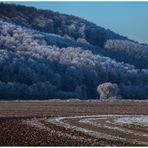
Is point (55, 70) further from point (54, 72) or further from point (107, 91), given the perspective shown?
point (107, 91)

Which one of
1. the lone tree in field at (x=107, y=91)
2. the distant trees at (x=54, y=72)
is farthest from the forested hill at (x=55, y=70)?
the lone tree in field at (x=107, y=91)

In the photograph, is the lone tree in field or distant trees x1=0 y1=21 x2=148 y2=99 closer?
distant trees x1=0 y1=21 x2=148 y2=99

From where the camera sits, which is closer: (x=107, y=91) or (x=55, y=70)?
(x=107, y=91)

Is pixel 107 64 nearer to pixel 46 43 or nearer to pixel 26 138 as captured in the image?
pixel 46 43

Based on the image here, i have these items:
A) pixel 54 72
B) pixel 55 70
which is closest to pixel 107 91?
pixel 54 72

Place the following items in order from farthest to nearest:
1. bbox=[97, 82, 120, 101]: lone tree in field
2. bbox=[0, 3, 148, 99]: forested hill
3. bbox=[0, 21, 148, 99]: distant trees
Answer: bbox=[97, 82, 120, 101]: lone tree in field → bbox=[0, 3, 148, 99]: forested hill → bbox=[0, 21, 148, 99]: distant trees

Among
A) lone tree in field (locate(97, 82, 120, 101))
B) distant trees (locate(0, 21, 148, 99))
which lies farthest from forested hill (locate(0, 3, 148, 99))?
lone tree in field (locate(97, 82, 120, 101))

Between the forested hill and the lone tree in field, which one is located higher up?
the forested hill

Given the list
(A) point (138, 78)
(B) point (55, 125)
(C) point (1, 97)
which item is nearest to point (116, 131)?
(B) point (55, 125)

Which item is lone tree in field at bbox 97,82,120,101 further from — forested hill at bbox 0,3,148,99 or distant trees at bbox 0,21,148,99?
forested hill at bbox 0,3,148,99

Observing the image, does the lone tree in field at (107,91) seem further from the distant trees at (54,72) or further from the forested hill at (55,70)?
the forested hill at (55,70)

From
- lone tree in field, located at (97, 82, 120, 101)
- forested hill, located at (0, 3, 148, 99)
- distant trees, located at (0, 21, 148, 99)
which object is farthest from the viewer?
lone tree in field, located at (97, 82, 120, 101)

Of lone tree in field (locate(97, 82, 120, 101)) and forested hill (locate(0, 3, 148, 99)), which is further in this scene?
lone tree in field (locate(97, 82, 120, 101))

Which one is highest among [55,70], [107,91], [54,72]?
[55,70]
